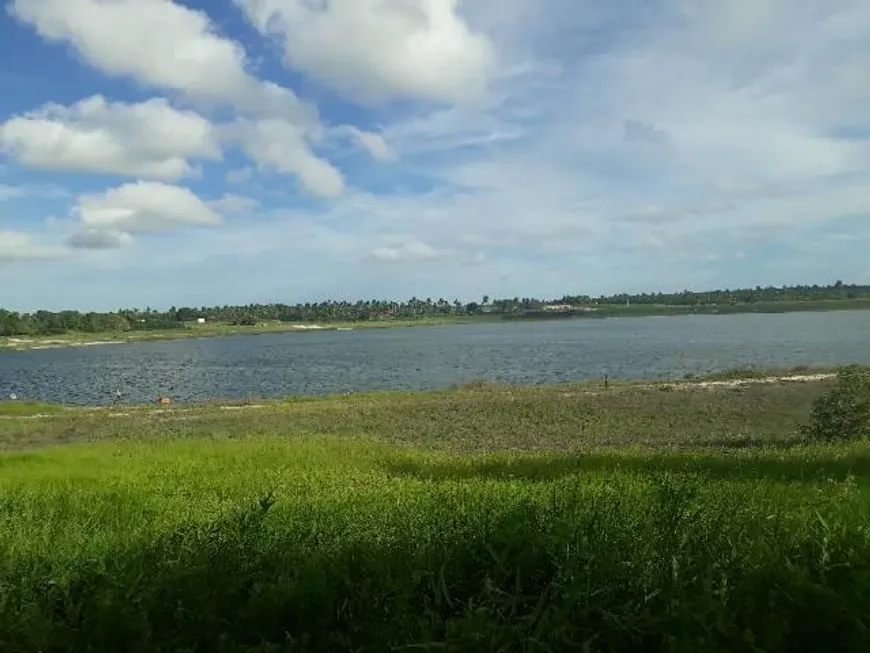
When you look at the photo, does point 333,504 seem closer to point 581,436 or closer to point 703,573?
point 703,573

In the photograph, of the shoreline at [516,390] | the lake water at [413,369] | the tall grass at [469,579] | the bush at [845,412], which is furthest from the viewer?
the lake water at [413,369]

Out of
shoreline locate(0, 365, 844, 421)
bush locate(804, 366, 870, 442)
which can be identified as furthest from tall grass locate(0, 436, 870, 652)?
shoreline locate(0, 365, 844, 421)

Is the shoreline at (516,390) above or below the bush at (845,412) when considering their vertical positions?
below

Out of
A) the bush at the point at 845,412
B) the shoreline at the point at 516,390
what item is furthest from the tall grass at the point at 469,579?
the shoreline at the point at 516,390

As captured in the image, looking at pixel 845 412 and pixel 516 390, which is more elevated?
pixel 845 412

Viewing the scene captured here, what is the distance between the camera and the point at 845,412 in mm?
23203

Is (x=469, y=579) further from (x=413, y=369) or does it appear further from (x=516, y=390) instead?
(x=413, y=369)

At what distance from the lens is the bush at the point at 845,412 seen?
2277 cm

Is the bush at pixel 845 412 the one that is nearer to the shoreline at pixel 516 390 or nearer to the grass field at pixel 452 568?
the grass field at pixel 452 568

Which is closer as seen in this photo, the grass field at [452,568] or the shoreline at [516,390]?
the grass field at [452,568]

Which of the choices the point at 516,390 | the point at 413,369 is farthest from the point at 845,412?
the point at 413,369

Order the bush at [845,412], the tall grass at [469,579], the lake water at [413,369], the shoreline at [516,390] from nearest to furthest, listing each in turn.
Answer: the tall grass at [469,579] → the bush at [845,412] → the shoreline at [516,390] → the lake water at [413,369]

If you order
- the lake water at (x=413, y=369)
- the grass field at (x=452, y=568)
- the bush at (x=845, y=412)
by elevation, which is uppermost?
the grass field at (x=452, y=568)

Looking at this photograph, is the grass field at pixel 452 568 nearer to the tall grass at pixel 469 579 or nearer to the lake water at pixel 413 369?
the tall grass at pixel 469 579
